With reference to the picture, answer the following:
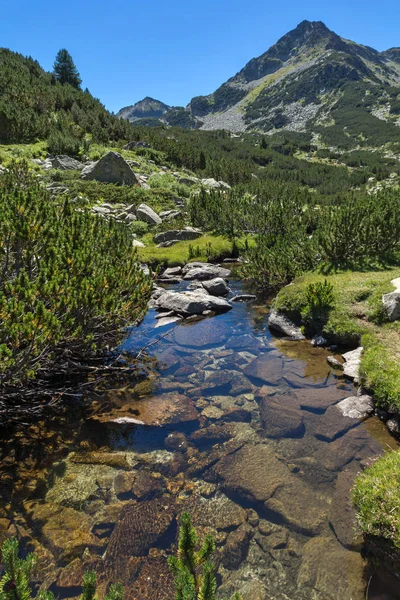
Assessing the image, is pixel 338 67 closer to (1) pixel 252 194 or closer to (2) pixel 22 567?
(1) pixel 252 194

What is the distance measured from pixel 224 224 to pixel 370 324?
57.1ft

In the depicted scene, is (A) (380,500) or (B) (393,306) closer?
(A) (380,500)

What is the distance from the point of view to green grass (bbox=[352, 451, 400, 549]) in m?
4.55

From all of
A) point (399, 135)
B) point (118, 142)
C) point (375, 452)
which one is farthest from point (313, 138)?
point (375, 452)

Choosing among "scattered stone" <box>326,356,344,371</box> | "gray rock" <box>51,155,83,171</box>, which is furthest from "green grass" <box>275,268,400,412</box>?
"gray rock" <box>51,155,83,171</box>

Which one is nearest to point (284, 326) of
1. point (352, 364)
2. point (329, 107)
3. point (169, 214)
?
point (352, 364)

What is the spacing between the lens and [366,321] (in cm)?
1096

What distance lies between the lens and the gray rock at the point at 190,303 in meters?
14.8

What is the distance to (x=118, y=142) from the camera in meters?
45.8

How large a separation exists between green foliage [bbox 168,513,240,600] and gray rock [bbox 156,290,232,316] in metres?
11.9

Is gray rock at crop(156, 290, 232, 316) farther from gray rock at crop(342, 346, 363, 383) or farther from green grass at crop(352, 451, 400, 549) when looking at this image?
green grass at crop(352, 451, 400, 549)

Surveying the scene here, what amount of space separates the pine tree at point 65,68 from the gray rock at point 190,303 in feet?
206

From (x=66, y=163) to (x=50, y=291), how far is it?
1249 inches

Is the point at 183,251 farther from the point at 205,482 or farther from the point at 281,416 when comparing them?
the point at 205,482
